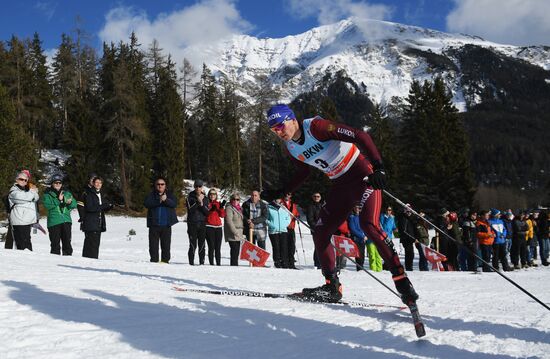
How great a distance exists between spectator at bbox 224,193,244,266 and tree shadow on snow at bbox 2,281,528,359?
6546mm

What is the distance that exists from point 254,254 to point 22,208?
16.1 feet

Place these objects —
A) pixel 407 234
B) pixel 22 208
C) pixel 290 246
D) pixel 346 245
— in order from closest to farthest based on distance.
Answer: pixel 22 208 → pixel 346 245 → pixel 290 246 → pixel 407 234

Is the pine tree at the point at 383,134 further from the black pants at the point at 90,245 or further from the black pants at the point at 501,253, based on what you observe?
the black pants at the point at 90,245

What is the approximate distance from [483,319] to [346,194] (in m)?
1.61

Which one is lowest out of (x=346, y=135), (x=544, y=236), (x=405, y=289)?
(x=405, y=289)

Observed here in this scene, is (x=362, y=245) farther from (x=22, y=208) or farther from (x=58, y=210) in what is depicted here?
(x=22, y=208)

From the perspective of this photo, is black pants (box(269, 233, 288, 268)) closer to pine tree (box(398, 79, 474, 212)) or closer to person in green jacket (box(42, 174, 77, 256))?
person in green jacket (box(42, 174, 77, 256))

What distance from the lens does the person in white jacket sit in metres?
9.20

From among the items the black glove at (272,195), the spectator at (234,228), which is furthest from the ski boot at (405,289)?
the spectator at (234,228)

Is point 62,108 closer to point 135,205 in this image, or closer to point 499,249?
point 135,205

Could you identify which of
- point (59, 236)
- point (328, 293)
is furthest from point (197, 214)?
point (328, 293)

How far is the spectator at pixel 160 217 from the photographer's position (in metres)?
9.48

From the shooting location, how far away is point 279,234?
36.7ft

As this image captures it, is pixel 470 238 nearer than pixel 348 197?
No
